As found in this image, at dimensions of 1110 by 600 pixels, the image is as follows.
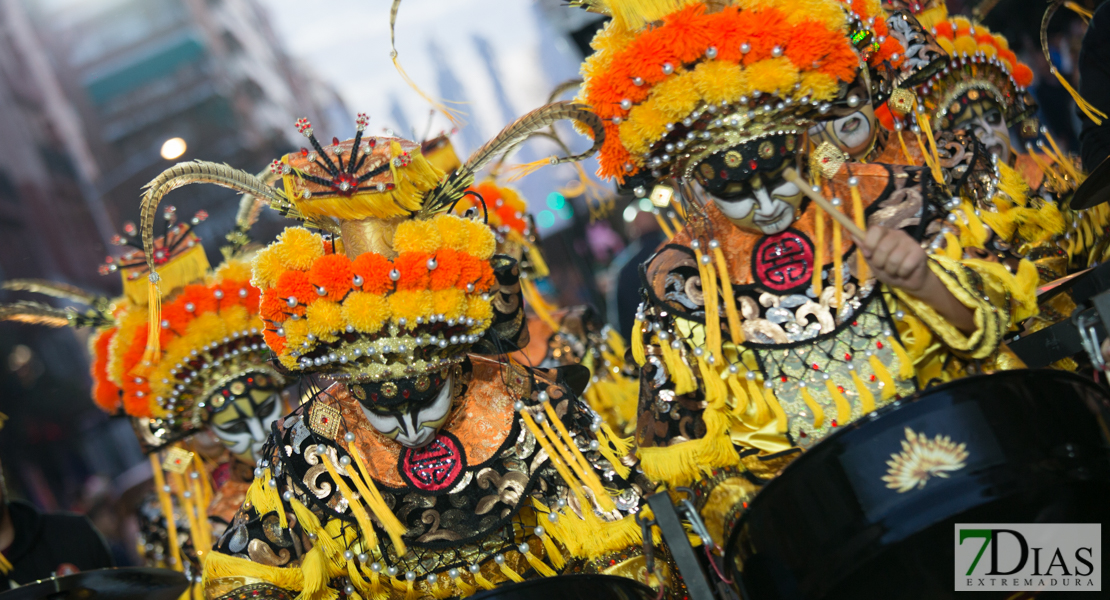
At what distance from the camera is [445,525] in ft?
7.24

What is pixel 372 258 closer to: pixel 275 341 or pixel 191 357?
pixel 275 341

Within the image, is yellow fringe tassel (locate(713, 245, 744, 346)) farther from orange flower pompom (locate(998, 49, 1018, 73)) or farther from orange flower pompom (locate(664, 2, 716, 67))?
orange flower pompom (locate(998, 49, 1018, 73))

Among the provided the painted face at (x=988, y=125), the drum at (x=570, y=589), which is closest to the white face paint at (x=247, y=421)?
the drum at (x=570, y=589)

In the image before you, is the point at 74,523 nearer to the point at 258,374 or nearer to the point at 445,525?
the point at 258,374

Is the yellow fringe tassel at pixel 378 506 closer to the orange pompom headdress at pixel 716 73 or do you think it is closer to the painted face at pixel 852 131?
the orange pompom headdress at pixel 716 73

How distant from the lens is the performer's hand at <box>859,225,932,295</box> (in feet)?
5.68

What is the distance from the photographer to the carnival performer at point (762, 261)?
5.92 feet

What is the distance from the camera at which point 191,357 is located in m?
2.86

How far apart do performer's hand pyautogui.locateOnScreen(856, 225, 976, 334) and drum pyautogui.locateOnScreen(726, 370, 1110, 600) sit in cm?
39

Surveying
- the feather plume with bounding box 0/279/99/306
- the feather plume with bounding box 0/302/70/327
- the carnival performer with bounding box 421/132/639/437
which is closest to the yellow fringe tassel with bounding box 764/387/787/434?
the carnival performer with bounding box 421/132/639/437

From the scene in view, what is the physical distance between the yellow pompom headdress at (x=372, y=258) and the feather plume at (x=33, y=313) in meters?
1.51

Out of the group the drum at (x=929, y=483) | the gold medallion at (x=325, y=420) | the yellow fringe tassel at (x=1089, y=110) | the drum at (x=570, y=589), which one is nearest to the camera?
the drum at (x=929, y=483)

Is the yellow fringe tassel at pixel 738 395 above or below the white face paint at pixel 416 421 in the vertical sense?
below

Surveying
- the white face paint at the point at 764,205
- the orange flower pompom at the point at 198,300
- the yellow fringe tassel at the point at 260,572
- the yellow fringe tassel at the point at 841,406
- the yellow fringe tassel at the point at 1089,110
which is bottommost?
the yellow fringe tassel at the point at 841,406
